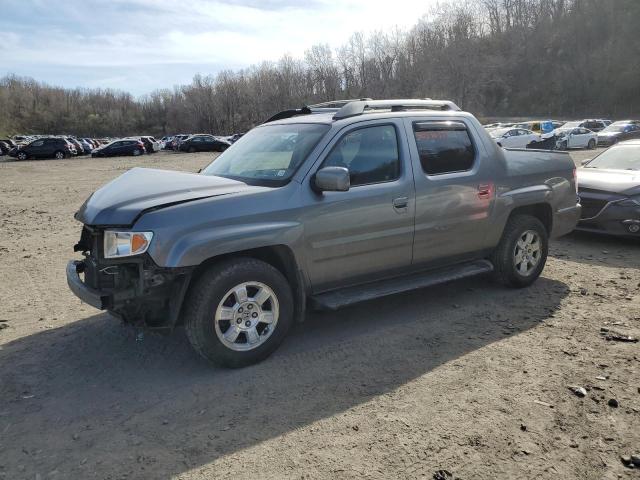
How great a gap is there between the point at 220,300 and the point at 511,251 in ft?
11.0

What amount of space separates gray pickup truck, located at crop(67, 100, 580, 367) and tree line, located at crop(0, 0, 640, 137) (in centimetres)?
7048

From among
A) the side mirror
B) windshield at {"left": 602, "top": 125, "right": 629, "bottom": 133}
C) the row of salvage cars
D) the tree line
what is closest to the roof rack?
the side mirror

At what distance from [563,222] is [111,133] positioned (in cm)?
12772

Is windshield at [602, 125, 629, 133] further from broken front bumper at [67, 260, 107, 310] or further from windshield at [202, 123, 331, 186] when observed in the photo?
broken front bumper at [67, 260, 107, 310]

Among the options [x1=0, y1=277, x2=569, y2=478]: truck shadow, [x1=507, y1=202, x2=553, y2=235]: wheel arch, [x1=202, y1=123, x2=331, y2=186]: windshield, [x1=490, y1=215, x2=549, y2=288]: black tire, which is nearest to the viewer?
[x1=0, y1=277, x2=569, y2=478]: truck shadow

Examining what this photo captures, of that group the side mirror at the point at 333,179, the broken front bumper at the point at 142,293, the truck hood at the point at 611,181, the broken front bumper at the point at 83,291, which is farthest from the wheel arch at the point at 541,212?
the broken front bumper at the point at 83,291

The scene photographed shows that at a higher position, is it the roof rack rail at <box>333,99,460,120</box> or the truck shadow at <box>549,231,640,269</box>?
the roof rack rail at <box>333,99,460,120</box>

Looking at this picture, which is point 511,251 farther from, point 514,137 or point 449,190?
point 514,137

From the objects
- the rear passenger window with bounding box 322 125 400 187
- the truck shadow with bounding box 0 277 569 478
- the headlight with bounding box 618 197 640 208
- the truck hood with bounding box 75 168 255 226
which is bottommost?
the truck shadow with bounding box 0 277 569 478

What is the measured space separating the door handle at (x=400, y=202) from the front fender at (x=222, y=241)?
1.00 metres

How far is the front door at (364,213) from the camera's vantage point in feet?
14.2

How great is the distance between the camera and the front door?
14.2 feet

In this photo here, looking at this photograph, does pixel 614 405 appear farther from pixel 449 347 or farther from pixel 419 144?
pixel 419 144

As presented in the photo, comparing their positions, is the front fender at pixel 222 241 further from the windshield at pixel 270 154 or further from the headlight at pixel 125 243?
the windshield at pixel 270 154
